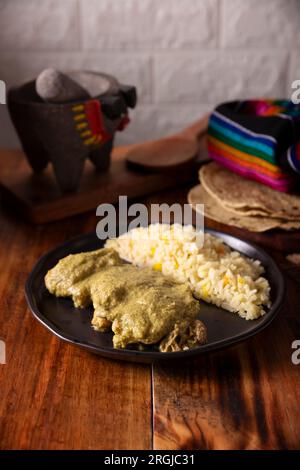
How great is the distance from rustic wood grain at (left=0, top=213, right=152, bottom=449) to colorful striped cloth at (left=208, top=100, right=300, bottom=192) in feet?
2.18

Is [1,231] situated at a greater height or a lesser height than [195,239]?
lesser

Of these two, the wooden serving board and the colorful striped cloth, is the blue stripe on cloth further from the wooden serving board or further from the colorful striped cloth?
the wooden serving board

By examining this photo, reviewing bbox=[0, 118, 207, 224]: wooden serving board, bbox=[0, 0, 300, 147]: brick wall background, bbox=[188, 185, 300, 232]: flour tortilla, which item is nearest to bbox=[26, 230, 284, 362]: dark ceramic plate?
bbox=[188, 185, 300, 232]: flour tortilla

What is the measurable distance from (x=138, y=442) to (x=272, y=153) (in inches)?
33.1

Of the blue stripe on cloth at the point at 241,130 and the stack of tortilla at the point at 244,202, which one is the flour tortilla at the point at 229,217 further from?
the blue stripe on cloth at the point at 241,130

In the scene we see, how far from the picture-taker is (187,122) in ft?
8.16

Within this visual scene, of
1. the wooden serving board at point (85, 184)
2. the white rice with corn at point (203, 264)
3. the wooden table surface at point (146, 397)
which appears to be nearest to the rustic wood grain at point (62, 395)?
the wooden table surface at point (146, 397)

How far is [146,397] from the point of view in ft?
3.21

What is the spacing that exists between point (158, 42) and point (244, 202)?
1094mm

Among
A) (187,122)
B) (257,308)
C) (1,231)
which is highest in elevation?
(257,308)

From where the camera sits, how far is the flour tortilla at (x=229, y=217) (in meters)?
1.42

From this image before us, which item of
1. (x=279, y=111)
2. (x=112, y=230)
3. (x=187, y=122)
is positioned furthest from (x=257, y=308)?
(x=187, y=122)

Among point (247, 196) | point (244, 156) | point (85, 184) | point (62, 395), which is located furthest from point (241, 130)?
point (62, 395)

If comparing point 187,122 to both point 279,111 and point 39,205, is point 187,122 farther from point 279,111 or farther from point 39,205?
point 39,205
